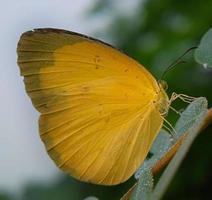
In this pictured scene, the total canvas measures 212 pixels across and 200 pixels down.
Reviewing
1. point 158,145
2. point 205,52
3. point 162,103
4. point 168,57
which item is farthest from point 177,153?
point 168,57

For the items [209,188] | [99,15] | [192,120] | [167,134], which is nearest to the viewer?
[192,120]

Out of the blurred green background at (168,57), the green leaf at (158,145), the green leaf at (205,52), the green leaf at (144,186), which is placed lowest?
the blurred green background at (168,57)

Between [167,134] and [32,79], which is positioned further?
[32,79]

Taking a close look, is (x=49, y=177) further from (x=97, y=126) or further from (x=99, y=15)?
(x=97, y=126)

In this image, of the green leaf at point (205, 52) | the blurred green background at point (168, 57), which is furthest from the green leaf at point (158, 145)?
the blurred green background at point (168, 57)

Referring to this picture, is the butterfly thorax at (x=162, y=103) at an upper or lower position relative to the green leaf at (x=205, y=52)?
lower

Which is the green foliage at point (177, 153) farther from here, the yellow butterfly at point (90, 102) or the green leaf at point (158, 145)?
the yellow butterfly at point (90, 102)

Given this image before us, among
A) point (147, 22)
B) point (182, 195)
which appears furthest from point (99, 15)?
point (182, 195)

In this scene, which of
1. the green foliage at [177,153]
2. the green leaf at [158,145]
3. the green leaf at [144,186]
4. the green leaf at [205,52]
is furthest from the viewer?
the green leaf at [158,145]
